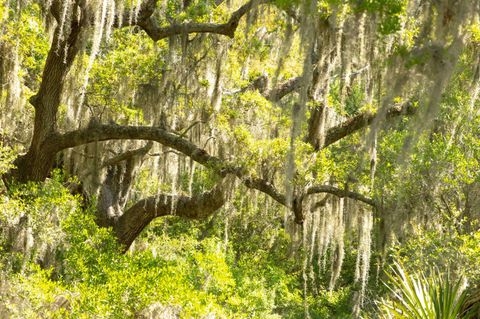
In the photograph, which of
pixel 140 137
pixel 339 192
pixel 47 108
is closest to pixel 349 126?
pixel 339 192

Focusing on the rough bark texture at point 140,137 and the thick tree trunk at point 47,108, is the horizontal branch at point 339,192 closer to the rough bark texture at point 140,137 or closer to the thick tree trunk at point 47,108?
the rough bark texture at point 140,137

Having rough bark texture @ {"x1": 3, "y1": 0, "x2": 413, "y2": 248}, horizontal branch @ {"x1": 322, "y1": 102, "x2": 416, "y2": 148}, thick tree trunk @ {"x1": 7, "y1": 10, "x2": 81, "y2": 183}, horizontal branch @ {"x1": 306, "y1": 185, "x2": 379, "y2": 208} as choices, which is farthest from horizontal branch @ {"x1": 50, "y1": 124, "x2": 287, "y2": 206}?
horizontal branch @ {"x1": 322, "y1": 102, "x2": 416, "y2": 148}

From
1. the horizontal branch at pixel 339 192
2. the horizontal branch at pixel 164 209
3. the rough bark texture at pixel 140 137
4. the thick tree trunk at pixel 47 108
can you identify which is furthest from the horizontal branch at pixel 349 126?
the thick tree trunk at pixel 47 108

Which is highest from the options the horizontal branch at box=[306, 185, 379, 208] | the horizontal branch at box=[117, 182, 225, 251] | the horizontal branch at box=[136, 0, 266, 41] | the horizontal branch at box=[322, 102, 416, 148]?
the horizontal branch at box=[136, 0, 266, 41]

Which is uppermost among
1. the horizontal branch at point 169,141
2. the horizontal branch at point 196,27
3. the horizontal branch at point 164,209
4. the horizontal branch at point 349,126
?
the horizontal branch at point 196,27

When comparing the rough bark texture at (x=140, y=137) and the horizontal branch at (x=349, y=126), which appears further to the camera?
the horizontal branch at (x=349, y=126)

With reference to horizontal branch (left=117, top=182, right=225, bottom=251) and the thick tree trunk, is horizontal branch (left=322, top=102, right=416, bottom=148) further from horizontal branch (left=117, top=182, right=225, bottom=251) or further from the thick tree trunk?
the thick tree trunk

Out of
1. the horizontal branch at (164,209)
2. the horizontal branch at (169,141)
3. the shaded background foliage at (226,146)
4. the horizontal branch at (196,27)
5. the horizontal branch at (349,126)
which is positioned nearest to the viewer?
the shaded background foliage at (226,146)

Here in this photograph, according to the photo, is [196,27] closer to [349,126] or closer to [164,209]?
[349,126]

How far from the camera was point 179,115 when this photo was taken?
1045 cm

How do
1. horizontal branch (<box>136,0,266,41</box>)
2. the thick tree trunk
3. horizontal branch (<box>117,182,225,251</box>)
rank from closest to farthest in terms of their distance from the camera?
horizontal branch (<box>136,0,266,41</box>), the thick tree trunk, horizontal branch (<box>117,182,225,251</box>)

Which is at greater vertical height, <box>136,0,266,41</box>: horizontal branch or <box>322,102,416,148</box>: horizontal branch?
<box>136,0,266,41</box>: horizontal branch

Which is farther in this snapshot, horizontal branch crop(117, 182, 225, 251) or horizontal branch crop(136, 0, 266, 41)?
horizontal branch crop(117, 182, 225, 251)

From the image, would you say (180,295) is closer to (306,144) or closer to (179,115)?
(306,144)
